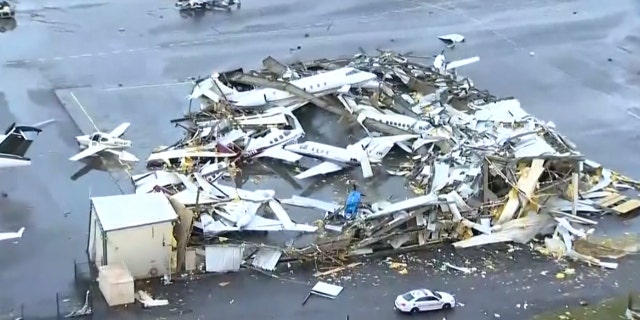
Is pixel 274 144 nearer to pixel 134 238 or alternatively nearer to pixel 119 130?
pixel 119 130

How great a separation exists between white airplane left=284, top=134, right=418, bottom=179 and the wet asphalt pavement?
1.47 meters

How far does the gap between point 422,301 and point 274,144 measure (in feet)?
44.9

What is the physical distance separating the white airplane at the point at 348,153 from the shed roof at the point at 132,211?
8.73 m

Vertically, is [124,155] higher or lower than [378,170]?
higher

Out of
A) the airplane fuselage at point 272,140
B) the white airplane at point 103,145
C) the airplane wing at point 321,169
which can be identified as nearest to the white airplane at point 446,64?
the airplane fuselage at point 272,140

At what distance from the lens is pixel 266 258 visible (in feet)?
115

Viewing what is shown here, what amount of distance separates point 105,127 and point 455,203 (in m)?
17.3

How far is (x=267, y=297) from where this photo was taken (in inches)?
1309

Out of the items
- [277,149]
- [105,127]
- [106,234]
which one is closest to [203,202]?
[106,234]

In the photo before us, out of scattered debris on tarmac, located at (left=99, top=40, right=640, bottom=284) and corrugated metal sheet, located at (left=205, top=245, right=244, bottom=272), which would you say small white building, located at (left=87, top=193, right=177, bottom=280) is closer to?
scattered debris on tarmac, located at (left=99, top=40, right=640, bottom=284)

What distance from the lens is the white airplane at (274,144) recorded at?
143ft

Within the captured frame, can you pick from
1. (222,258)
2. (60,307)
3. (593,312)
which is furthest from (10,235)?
(593,312)

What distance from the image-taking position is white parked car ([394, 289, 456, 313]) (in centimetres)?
3247

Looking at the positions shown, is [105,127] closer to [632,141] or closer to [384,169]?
[384,169]
